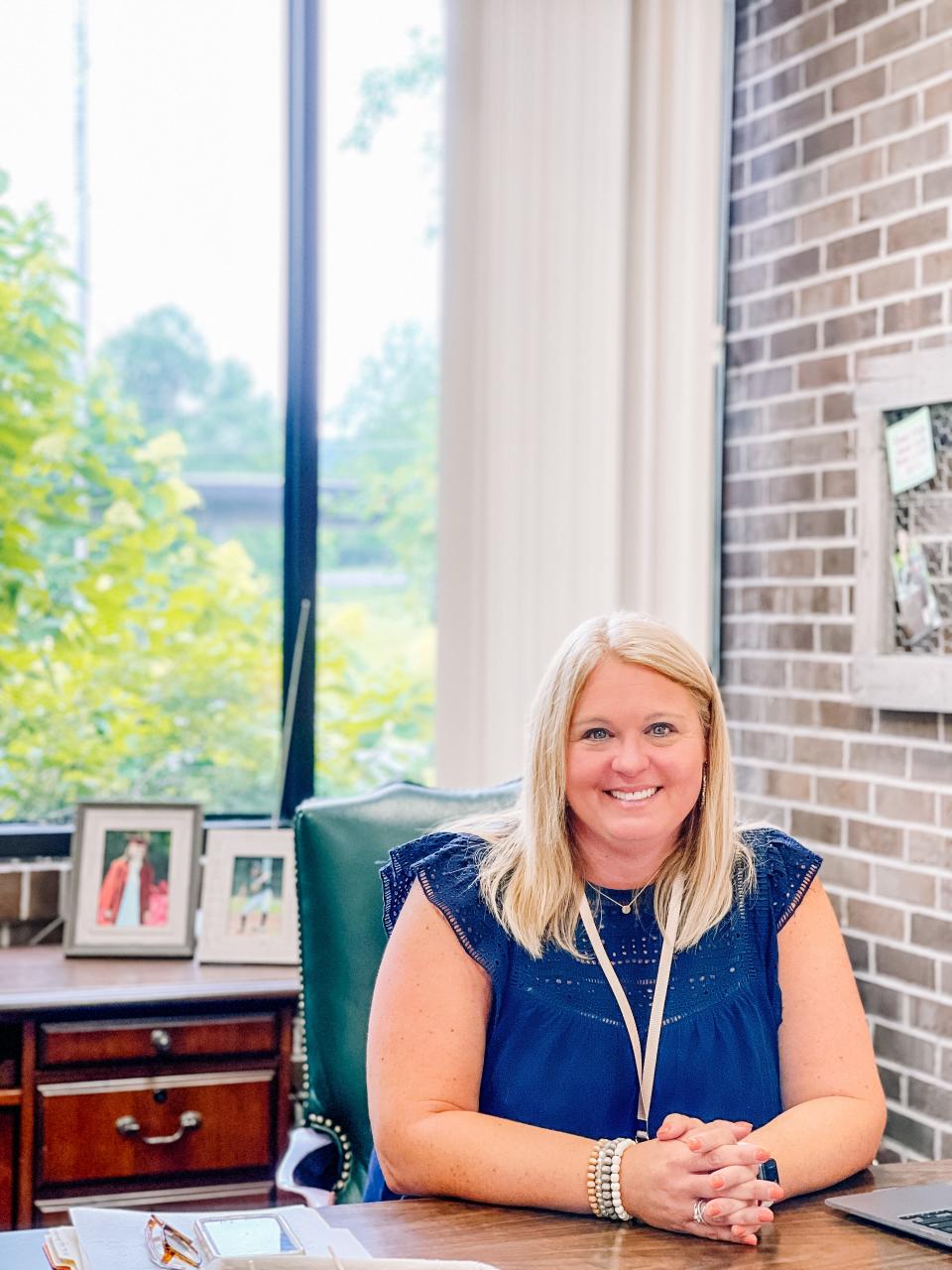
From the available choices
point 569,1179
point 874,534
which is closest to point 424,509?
point 874,534

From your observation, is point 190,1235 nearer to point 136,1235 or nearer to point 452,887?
point 136,1235

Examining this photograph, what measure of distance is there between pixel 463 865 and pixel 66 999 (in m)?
1.05

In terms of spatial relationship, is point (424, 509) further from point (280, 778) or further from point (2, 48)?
point (2, 48)

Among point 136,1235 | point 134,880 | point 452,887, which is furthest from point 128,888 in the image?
point 136,1235

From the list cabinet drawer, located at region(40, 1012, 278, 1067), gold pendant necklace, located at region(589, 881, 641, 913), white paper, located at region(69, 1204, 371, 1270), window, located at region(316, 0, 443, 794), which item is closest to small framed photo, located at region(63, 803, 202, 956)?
cabinet drawer, located at region(40, 1012, 278, 1067)

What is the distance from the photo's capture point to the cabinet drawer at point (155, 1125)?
2480mm

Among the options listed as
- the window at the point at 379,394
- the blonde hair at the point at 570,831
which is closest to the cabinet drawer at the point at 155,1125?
the window at the point at 379,394

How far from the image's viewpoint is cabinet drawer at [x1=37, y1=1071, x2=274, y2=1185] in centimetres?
248

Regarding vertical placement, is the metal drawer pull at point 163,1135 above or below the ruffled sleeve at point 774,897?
below

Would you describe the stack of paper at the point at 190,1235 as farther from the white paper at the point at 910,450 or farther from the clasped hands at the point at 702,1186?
the white paper at the point at 910,450

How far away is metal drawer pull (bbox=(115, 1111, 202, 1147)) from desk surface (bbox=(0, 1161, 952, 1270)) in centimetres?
116

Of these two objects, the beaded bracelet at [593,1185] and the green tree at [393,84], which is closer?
the beaded bracelet at [593,1185]

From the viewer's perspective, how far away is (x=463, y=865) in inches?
68.7

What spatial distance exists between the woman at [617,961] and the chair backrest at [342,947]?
247 millimetres
